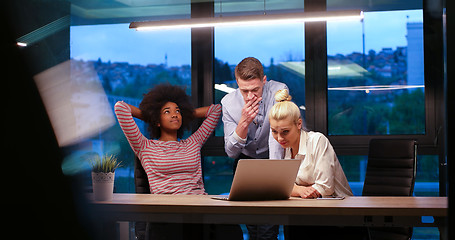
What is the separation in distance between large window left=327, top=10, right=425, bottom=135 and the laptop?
148 centimetres

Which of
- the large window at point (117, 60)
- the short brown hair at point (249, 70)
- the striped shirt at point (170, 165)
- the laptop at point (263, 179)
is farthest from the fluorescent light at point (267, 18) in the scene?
the laptop at point (263, 179)

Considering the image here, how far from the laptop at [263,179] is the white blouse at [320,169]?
246 millimetres

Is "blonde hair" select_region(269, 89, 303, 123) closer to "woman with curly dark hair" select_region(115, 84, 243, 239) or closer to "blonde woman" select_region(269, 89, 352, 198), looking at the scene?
"blonde woman" select_region(269, 89, 352, 198)

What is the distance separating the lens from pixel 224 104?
271 centimetres

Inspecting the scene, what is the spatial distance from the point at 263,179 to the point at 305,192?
0.30 m

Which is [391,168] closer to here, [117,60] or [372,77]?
[372,77]

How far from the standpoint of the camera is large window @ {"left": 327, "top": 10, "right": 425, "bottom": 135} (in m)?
2.85

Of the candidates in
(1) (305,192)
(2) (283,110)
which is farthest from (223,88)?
(1) (305,192)

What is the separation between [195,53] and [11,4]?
220 centimetres

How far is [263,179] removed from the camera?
5.10 feet

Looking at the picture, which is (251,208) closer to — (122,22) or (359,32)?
(122,22)

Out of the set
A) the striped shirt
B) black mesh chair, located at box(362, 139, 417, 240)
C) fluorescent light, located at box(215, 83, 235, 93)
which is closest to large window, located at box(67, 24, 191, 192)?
the striped shirt

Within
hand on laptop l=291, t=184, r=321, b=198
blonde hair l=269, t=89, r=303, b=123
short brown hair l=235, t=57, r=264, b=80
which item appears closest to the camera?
hand on laptop l=291, t=184, r=321, b=198

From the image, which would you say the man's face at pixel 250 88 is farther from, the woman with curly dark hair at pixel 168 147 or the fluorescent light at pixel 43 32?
the fluorescent light at pixel 43 32
